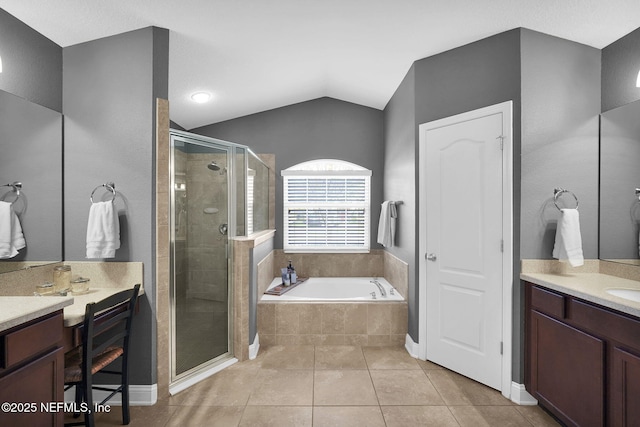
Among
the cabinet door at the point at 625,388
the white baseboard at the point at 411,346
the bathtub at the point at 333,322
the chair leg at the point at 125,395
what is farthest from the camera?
the bathtub at the point at 333,322

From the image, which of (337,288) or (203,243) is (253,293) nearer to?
(203,243)

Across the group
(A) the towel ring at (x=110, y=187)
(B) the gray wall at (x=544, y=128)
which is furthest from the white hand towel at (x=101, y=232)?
(B) the gray wall at (x=544, y=128)

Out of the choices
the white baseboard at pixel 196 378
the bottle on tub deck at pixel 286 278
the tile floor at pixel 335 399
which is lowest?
the tile floor at pixel 335 399

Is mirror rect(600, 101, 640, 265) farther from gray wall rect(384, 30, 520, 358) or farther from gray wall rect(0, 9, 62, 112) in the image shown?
gray wall rect(0, 9, 62, 112)

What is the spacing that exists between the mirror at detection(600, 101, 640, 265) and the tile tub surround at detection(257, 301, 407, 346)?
1664 mm

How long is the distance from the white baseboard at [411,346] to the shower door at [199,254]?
162 centimetres

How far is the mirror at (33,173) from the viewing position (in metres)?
1.78

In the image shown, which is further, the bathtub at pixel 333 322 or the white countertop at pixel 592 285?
the bathtub at pixel 333 322

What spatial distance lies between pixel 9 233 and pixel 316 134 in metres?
3.15

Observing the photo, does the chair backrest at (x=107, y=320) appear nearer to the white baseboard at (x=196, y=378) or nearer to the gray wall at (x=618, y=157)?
the white baseboard at (x=196, y=378)

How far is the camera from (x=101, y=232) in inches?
78.3

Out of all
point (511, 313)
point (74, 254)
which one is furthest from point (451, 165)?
point (74, 254)

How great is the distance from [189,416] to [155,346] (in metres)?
0.51

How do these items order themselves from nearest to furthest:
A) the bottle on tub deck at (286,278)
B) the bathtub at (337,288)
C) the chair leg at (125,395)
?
1. the chair leg at (125,395)
2. the bathtub at (337,288)
3. the bottle on tub deck at (286,278)
